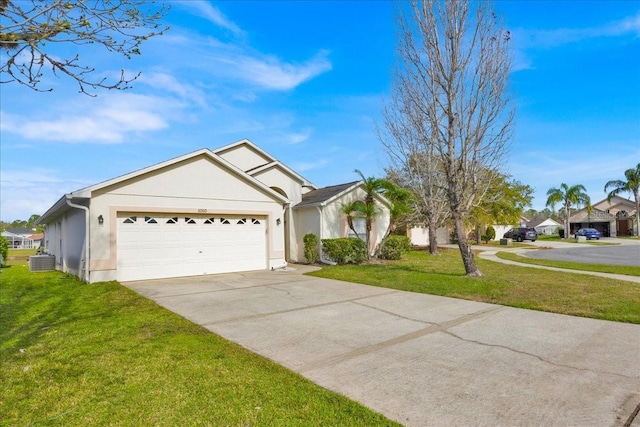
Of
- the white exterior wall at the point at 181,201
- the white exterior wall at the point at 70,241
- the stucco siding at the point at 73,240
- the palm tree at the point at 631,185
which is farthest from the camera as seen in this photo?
the palm tree at the point at 631,185

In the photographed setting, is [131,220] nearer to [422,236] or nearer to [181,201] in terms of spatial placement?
[181,201]

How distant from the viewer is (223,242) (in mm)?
13391

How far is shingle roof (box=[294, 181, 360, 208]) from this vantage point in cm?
1641

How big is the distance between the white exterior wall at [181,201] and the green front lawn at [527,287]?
3422 mm

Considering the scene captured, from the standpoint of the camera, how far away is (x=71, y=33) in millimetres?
3281

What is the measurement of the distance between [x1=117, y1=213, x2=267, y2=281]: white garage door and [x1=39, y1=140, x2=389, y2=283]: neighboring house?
29 millimetres

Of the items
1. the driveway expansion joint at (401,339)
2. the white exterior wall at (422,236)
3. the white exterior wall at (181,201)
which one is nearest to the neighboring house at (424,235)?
the white exterior wall at (422,236)

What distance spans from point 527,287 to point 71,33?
10408mm

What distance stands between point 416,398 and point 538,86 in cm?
1380

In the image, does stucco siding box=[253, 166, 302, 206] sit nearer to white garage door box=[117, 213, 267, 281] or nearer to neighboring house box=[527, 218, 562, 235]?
white garage door box=[117, 213, 267, 281]

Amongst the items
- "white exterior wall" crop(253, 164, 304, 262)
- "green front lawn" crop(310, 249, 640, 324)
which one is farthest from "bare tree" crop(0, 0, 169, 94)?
"white exterior wall" crop(253, 164, 304, 262)

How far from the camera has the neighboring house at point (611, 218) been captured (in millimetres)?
51531

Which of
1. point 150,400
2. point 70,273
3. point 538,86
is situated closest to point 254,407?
point 150,400

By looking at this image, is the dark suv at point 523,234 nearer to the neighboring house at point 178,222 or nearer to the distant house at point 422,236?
the distant house at point 422,236
